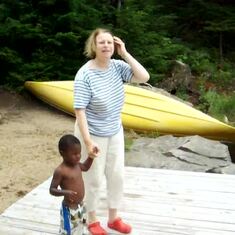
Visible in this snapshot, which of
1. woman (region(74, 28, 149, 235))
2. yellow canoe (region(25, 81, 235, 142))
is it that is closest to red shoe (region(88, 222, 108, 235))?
woman (region(74, 28, 149, 235))

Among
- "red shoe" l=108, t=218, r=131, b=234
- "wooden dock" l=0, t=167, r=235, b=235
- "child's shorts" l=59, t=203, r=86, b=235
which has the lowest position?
"wooden dock" l=0, t=167, r=235, b=235

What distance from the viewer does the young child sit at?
109 inches

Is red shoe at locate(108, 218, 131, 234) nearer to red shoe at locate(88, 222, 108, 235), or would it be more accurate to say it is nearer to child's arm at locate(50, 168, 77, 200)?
red shoe at locate(88, 222, 108, 235)

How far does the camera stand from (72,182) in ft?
9.25

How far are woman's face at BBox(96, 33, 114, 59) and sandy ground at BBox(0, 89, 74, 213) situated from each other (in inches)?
82.6

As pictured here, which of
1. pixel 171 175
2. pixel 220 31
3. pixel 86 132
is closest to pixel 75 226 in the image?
pixel 86 132

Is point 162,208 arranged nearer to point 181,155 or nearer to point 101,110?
point 101,110

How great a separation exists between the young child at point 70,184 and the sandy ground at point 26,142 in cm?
181

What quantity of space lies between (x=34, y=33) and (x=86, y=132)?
20.8 feet

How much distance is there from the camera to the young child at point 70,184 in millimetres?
2771

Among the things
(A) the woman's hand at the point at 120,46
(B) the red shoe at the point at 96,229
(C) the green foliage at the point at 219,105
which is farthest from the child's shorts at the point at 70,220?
(C) the green foliage at the point at 219,105

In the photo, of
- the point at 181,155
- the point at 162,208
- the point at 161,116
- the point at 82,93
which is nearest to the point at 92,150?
the point at 82,93

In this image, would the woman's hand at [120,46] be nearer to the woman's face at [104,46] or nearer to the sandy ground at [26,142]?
the woman's face at [104,46]

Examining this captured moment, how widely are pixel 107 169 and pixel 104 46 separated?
81 cm
